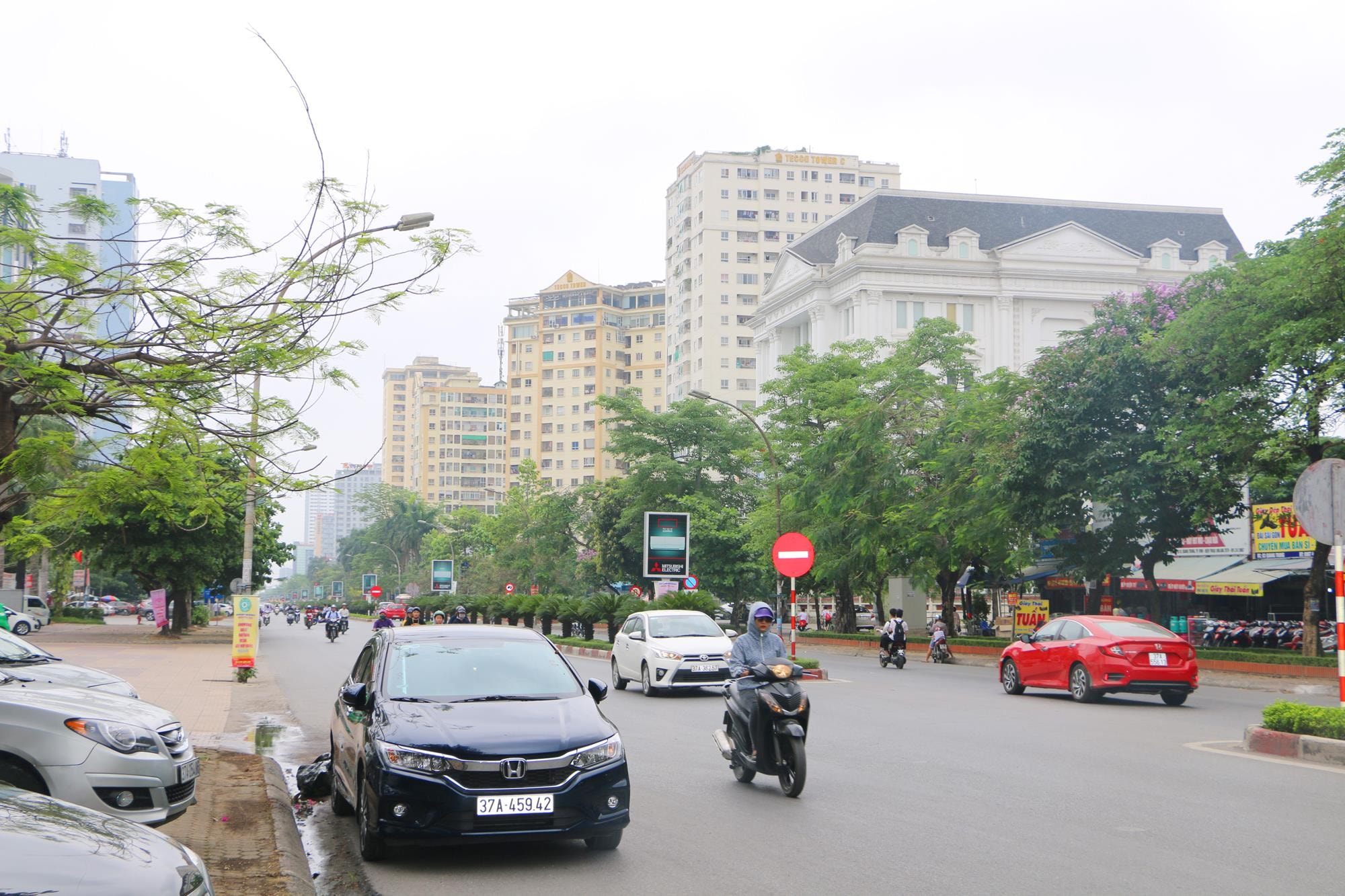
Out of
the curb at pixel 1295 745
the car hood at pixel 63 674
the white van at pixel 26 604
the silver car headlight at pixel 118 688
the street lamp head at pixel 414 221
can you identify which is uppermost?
the street lamp head at pixel 414 221

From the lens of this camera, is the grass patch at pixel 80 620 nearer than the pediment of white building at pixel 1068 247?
Yes

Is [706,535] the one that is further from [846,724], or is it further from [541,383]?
[541,383]

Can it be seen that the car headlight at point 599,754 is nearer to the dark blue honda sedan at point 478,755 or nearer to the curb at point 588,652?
the dark blue honda sedan at point 478,755

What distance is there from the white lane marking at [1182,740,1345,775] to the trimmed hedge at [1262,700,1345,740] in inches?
16.2

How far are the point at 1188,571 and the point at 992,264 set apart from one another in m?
45.8

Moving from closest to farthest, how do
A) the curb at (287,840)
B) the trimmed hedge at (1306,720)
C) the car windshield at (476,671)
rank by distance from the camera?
the curb at (287,840), the car windshield at (476,671), the trimmed hedge at (1306,720)

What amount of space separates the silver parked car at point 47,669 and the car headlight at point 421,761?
718 cm

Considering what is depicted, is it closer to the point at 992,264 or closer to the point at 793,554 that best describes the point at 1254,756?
the point at 793,554

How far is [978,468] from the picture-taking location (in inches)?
1366

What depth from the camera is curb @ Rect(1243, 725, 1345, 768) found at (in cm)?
1234

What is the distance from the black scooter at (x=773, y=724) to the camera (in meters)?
10.6

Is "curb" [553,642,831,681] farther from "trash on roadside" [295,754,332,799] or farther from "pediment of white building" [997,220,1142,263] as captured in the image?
"pediment of white building" [997,220,1142,263]

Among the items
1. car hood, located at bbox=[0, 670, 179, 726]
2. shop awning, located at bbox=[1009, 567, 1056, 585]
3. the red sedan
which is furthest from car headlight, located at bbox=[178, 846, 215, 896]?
shop awning, located at bbox=[1009, 567, 1056, 585]

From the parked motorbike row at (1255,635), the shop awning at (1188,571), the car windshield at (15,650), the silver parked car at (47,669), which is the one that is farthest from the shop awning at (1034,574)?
the silver parked car at (47,669)
